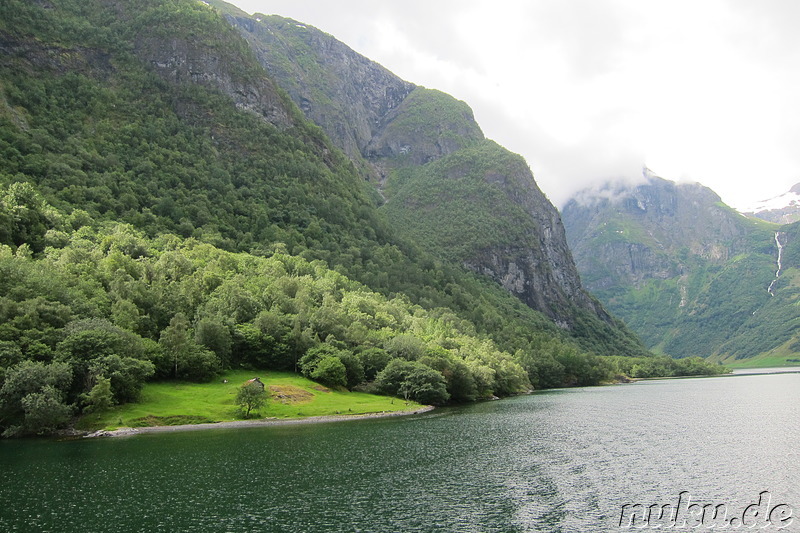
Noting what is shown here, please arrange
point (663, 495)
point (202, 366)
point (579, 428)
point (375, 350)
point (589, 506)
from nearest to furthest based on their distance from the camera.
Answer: point (589, 506)
point (663, 495)
point (579, 428)
point (202, 366)
point (375, 350)

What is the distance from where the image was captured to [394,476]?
4925cm

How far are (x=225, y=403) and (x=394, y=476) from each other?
5202 cm

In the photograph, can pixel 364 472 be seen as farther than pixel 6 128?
No

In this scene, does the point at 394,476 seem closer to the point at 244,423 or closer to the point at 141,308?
the point at 244,423

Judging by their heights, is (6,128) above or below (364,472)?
above

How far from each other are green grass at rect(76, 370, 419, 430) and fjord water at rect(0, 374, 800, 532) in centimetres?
869

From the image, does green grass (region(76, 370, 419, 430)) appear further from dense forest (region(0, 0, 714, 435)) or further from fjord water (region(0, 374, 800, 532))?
fjord water (region(0, 374, 800, 532))

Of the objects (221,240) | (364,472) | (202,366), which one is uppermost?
(221,240)

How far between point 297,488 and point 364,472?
7.97 m

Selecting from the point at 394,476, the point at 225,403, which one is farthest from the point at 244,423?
the point at 394,476

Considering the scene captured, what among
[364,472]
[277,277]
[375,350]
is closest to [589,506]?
[364,472]

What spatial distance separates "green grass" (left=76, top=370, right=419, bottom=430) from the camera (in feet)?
263

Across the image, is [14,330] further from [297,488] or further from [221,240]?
[221,240]

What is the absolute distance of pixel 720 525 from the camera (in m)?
34.2
